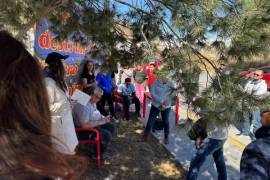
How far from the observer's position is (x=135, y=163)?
5.51m

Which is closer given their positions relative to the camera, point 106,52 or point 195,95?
point 195,95

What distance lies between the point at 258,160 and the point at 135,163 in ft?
10.8

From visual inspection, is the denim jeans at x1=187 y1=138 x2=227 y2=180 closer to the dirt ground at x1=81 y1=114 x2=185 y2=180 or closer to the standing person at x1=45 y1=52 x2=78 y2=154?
the dirt ground at x1=81 y1=114 x2=185 y2=180

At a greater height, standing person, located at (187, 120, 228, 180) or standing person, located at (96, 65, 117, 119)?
standing person, located at (96, 65, 117, 119)

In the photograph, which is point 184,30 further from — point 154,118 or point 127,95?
point 127,95

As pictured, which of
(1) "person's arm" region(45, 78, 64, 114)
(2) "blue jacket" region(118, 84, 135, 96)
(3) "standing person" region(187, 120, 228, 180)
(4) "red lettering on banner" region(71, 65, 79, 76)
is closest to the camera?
(1) "person's arm" region(45, 78, 64, 114)

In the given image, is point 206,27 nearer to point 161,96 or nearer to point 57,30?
point 57,30

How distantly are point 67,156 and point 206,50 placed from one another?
6.48 feet

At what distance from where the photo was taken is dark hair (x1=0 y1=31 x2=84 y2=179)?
863 millimetres

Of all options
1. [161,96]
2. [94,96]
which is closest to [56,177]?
[94,96]

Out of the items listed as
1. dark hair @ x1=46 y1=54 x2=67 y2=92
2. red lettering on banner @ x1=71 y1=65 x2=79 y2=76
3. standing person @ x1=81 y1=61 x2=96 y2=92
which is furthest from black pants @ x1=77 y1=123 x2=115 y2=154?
red lettering on banner @ x1=71 y1=65 x2=79 y2=76

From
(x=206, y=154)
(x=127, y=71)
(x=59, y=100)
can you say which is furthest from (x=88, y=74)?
(x=59, y=100)

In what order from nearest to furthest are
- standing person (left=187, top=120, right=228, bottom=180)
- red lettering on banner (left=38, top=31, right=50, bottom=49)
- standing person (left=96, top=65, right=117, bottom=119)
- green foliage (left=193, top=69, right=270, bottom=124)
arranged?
1. green foliage (left=193, top=69, right=270, bottom=124)
2. standing person (left=187, top=120, right=228, bottom=180)
3. red lettering on banner (left=38, top=31, right=50, bottom=49)
4. standing person (left=96, top=65, right=117, bottom=119)

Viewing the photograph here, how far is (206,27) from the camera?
2.54 meters
